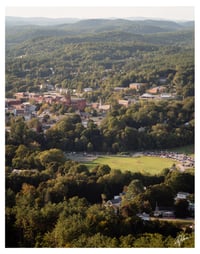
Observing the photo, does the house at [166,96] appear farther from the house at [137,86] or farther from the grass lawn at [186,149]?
the grass lawn at [186,149]

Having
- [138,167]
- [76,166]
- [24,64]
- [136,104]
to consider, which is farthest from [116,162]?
[24,64]

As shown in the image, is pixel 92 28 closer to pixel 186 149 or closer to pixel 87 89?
pixel 87 89

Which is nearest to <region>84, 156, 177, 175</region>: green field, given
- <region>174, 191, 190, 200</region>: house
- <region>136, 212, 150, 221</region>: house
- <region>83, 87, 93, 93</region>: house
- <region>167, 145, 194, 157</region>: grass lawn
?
<region>167, 145, 194, 157</region>: grass lawn

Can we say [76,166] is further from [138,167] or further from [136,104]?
[136,104]

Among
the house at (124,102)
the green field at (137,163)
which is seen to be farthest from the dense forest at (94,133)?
the green field at (137,163)

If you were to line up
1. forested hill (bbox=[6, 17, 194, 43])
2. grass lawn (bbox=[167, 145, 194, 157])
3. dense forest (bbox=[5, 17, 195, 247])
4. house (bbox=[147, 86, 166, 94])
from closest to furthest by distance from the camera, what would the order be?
dense forest (bbox=[5, 17, 195, 247])
grass lawn (bbox=[167, 145, 194, 157])
forested hill (bbox=[6, 17, 194, 43])
house (bbox=[147, 86, 166, 94])

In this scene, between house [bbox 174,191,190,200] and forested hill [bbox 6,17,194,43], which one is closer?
house [bbox 174,191,190,200]

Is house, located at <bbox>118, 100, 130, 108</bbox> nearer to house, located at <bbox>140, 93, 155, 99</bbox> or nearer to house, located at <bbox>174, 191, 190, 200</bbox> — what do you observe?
house, located at <bbox>140, 93, 155, 99</bbox>
